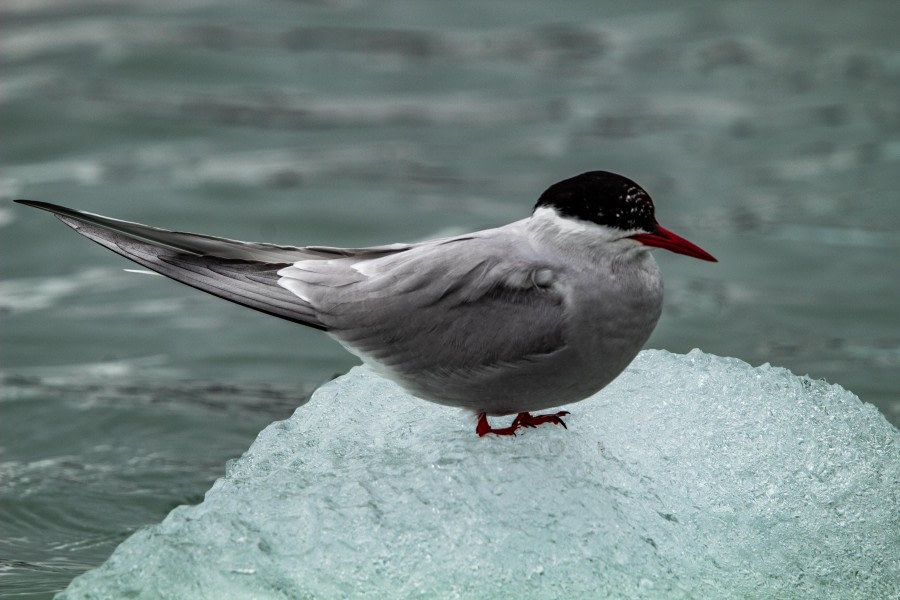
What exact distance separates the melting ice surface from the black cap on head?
2.62ft

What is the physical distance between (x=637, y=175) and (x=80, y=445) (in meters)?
5.14

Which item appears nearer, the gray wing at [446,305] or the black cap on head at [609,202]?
the black cap on head at [609,202]

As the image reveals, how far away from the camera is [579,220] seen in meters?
4.15

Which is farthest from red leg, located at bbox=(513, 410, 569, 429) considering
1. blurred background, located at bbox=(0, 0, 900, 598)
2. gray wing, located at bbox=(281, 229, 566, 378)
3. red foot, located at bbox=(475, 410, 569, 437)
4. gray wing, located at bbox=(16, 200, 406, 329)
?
blurred background, located at bbox=(0, 0, 900, 598)

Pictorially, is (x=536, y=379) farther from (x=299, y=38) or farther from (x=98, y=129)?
(x=299, y=38)

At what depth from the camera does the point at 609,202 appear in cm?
409

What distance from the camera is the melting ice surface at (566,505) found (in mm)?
3998

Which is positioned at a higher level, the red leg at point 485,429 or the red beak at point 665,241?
the red beak at point 665,241

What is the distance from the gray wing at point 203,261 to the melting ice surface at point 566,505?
1.68 ft

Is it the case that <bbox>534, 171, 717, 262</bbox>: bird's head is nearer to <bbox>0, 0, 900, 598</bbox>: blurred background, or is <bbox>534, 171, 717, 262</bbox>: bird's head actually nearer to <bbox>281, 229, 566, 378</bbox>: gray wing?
<bbox>281, 229, 566, 378</bbox>: gray wing

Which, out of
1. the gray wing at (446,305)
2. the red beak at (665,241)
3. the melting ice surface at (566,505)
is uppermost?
the red beak at (665,241)

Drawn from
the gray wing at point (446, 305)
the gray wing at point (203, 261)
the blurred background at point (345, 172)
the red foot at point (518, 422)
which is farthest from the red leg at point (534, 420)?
the blurred background at point (345, 172)

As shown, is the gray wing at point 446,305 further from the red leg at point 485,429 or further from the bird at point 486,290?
the red leg at point 485,429

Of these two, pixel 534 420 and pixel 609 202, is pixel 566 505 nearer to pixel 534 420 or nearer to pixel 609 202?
pixel 534 420
